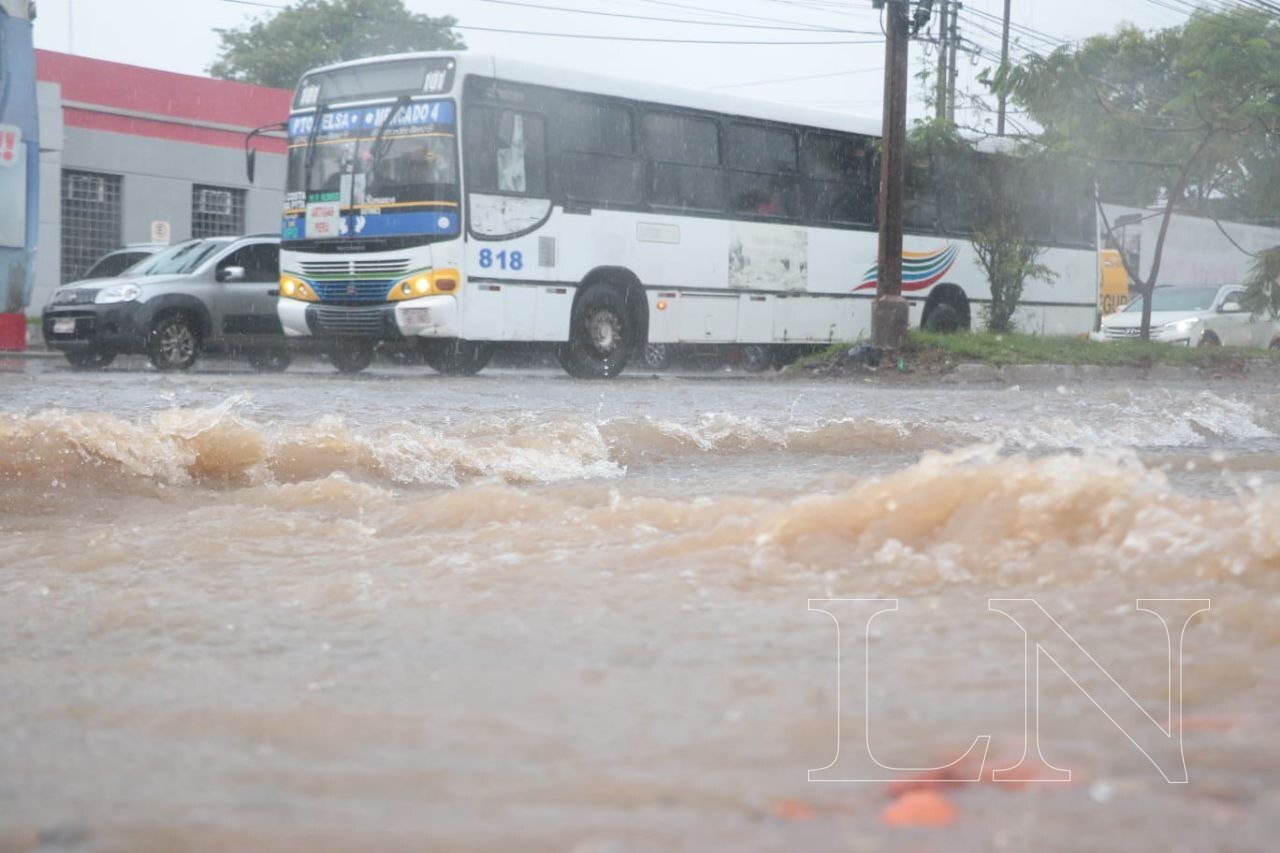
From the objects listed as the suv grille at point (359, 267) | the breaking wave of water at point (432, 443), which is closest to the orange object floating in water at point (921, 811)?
the breaking wave of water at point (432, 443)

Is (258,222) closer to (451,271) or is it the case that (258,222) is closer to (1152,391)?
(451,271)

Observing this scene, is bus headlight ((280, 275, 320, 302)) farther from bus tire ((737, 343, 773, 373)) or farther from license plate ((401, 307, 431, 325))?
bus tire ((737, 343, 773, 373))

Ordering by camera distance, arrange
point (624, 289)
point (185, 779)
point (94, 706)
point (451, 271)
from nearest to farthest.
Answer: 1. point (185, 779)
2. point (94, 706)
3. point (451, 271)
4. point (624, 289)

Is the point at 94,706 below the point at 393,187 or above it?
below

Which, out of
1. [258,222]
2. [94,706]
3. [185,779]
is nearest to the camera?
[185,779]

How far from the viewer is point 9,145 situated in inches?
542

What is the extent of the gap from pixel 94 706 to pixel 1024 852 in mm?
1594

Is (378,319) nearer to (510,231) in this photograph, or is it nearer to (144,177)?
(510,231)

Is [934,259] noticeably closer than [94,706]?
No

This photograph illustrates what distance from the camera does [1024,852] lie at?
72.2 inches

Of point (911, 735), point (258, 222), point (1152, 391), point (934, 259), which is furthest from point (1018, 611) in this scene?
point (258, 222)

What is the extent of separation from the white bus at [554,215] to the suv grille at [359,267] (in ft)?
0.06

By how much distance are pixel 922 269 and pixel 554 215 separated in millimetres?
5707

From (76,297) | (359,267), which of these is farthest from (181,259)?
(359,267)
